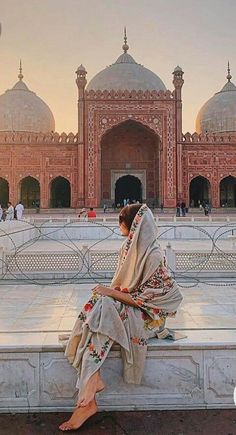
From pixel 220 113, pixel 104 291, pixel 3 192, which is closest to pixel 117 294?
pixel 104 291

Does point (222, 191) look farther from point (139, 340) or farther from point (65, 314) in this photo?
point (139, 340)

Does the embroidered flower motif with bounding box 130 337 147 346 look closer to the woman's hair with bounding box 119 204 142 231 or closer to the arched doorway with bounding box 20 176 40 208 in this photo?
the woman's hair with bounding box 119 204 142 231

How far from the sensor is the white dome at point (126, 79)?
2527 centimetres

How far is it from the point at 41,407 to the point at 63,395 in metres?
0.12

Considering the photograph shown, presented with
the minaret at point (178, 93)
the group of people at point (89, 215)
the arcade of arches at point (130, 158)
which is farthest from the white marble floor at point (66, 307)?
the arcade of arches at point (130, 158)

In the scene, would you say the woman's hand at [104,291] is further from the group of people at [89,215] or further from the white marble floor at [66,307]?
the group of people at [89,215]

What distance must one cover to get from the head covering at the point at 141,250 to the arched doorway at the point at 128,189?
22.5 m

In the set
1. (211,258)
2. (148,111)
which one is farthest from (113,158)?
(211,258)

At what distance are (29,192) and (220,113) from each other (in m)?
12.2

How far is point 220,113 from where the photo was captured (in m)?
26.7

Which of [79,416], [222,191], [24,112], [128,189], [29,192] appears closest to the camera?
[79,416]

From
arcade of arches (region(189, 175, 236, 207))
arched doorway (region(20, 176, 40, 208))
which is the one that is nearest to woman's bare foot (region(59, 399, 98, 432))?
arcade of arches (region(189, 175, 236, 207))

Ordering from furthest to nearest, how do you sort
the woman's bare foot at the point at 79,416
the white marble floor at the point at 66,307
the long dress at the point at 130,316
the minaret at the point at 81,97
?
the minaret at the point at 81,97
the white marble floor at the point at 66,307
the long dress at the point at 130,316
the woman's bare foot at the point at 79,416

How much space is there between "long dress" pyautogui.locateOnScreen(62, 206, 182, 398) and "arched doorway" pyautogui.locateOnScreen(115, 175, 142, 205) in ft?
73.8
